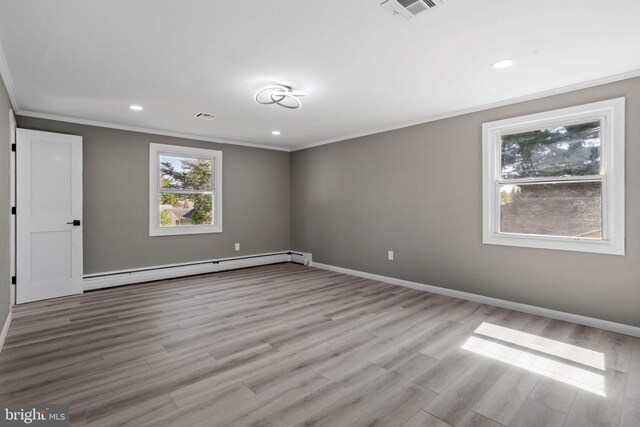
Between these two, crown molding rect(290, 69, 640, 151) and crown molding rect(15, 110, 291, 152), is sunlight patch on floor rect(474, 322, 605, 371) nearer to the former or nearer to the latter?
crown molding rect(290, 69, 640, 151)

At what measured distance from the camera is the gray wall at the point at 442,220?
3.07 metres

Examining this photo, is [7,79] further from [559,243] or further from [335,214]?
[559,243]

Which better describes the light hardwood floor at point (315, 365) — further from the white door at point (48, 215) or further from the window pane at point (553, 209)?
the window pane at point (553, 209)

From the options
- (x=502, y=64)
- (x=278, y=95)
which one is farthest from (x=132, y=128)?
(x=502, y=64)

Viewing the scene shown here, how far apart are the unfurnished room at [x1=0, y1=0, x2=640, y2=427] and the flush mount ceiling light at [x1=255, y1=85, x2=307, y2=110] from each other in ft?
0.12

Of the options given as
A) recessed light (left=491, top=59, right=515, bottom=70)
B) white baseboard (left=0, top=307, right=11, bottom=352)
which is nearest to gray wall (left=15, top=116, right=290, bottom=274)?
white baseboard (left=0, top=307, right=11, bottom=352)

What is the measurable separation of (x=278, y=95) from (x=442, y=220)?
8.68ft

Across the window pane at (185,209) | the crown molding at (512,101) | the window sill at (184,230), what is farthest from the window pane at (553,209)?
the window pane at (185,209)

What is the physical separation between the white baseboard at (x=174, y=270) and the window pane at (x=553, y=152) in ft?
14.5

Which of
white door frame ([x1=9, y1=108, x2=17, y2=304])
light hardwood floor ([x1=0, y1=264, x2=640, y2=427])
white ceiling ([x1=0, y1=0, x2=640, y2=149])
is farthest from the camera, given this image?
white door frame ([x1=9, y1=108, x2=17, y2=304])

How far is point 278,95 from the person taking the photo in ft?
11.6

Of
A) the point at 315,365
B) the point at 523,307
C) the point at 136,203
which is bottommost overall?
the point at 315,365

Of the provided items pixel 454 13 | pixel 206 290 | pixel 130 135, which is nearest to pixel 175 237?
pixel 206 290

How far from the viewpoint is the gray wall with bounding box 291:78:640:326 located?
10.1 feet
